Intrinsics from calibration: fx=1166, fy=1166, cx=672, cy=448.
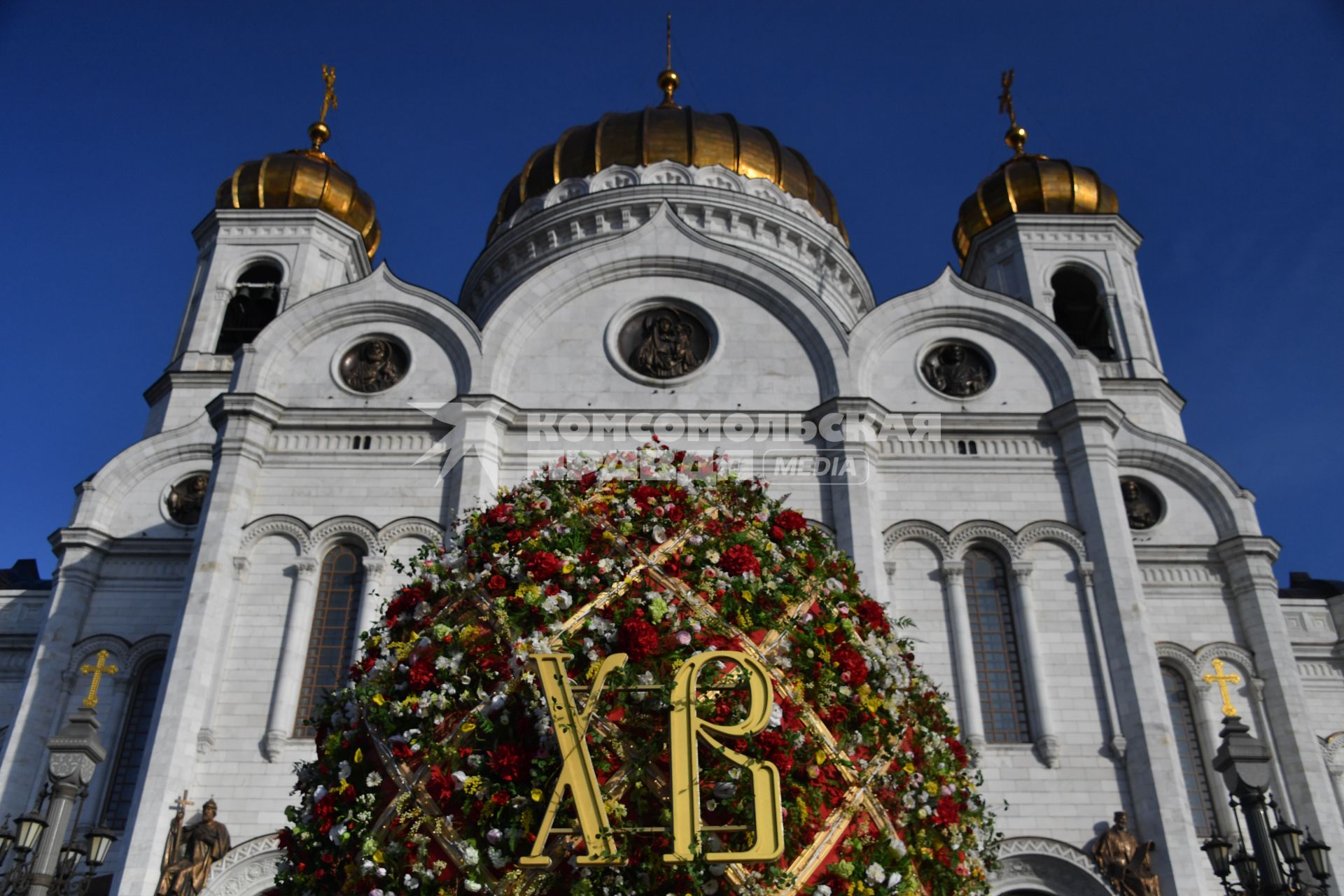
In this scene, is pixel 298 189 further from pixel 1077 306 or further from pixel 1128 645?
pixel 1128 645

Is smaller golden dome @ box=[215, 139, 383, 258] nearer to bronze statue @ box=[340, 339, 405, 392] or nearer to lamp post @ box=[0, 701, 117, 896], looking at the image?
bronze statue @ box=[340, 339, 405, 392]

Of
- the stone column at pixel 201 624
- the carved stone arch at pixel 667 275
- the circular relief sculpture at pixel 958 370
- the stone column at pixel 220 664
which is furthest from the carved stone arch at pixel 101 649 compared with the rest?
the circular relief sculpture at pixel 958 370

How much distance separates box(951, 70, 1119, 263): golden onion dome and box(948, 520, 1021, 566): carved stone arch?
13.1 meters

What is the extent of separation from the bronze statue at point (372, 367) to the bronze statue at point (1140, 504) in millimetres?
14068

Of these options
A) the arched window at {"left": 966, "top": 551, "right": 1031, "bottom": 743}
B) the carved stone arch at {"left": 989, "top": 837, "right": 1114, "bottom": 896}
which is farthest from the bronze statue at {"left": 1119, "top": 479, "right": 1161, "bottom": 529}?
the carved stone arch at {"left": 989, "top": 837, "right": 1114, "bottom": 896}

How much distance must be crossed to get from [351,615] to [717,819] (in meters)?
14.0

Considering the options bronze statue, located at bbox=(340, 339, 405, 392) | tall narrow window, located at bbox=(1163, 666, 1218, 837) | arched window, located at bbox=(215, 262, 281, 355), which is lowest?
tall narrow window, located at bbox=(1163, 666, 1218, 837)

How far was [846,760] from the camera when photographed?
6.04 m

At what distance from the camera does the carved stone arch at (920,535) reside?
18875 millimetres

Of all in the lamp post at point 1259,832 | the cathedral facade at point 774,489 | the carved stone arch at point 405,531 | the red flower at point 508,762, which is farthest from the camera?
the carved stone arch at point 405,531

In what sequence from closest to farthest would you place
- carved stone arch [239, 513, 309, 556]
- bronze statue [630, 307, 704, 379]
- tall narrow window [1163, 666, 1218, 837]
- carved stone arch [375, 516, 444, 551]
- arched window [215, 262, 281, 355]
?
carved stone arch [375, 516, 444, 551] → carved stone arch [239, 513, 309, 556] → tall narrow window [1163, 666, 1218, 837] → bronze statue [630, 307, 704, 379] → arched window [215, 262, 281, 355]

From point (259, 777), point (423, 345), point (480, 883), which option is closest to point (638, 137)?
point (423, 345)

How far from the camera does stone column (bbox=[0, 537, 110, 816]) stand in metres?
19.9

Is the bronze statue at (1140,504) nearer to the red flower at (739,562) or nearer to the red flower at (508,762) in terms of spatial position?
the red flower at (739,562)
